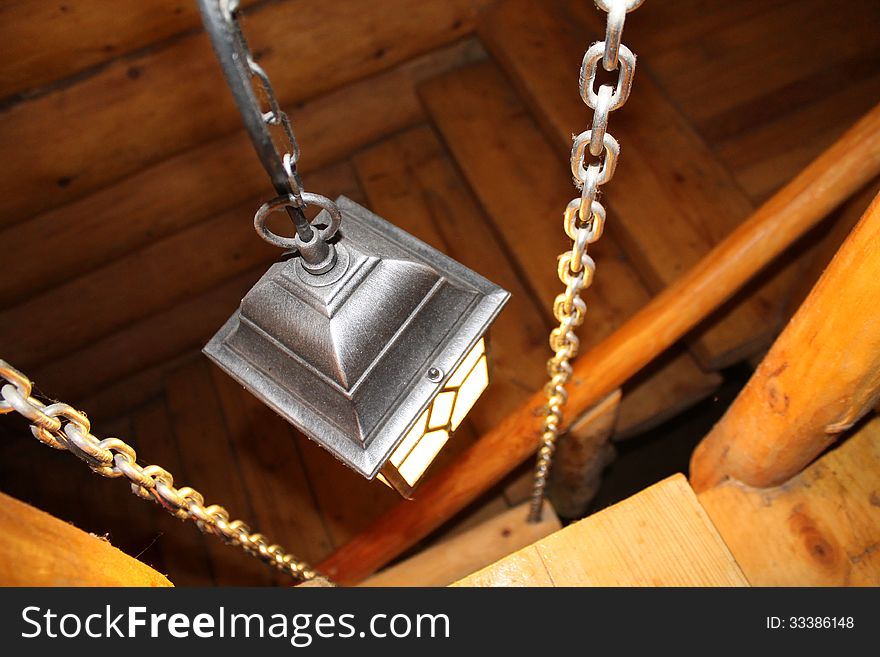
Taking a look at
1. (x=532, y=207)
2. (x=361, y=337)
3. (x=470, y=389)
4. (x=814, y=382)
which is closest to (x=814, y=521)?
(x=814, y=382)

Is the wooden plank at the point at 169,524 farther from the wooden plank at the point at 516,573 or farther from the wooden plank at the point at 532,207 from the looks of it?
the wooden plank at the point at 516,573

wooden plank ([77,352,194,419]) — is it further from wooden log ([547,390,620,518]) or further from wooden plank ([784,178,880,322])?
wooden plank ([784,178,880,322])

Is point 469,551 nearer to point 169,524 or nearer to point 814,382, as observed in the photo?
point 814,382

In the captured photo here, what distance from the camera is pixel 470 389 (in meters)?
1.23

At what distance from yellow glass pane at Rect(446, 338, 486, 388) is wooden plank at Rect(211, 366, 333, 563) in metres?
2.08

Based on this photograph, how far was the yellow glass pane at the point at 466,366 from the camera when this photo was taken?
110 centimetres

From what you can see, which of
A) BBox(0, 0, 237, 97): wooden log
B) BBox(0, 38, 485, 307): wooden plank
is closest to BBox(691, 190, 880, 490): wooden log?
BBox(0, 0, 237, 97): wooden log

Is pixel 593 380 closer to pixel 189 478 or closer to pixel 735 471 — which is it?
pixel 735 471

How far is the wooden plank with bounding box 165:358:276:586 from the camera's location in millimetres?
3170

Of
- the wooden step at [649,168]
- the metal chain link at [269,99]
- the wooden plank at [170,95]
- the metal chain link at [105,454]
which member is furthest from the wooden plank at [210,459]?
the metal chain link at [269,99]

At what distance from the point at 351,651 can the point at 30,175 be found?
85.6 inches

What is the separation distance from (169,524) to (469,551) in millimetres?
1672

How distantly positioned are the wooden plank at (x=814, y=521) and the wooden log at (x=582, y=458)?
2.15ft

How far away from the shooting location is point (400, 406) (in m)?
0.99
